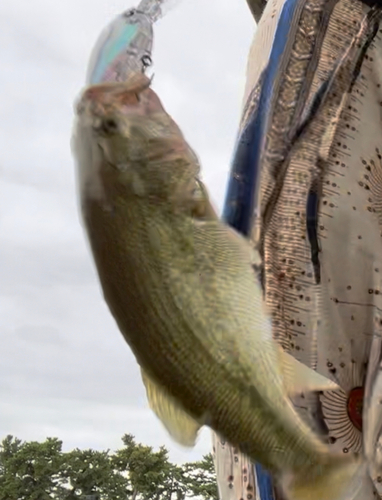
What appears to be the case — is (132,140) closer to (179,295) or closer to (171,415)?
(179,295)

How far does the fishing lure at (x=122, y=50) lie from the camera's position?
2.60 feet

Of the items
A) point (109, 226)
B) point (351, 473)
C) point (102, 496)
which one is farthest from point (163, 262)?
point (102, 496)

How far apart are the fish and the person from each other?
0.22 metres

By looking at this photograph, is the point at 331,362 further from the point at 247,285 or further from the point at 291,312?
the point at 247,285

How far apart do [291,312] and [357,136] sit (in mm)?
268

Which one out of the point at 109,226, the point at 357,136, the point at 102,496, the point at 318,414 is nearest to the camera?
the point at 109,226

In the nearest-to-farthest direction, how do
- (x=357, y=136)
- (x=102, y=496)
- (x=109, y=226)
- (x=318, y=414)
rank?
(x=109, y=226), (x=318, y=414), (x=357, y=136), (x=102, y=496)

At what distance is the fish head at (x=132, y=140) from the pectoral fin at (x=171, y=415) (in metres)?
0.19

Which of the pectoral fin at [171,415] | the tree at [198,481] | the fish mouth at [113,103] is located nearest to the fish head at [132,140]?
the fish mouth at [113,103]

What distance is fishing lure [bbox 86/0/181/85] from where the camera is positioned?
0.79 metres

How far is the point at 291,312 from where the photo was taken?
1.09m

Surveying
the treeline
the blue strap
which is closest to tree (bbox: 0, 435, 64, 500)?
the treeline

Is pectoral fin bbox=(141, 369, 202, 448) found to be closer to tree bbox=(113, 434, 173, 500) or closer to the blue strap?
the blue strap

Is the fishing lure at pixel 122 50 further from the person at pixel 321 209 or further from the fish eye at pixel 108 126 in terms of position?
the person at pixel 321 209
